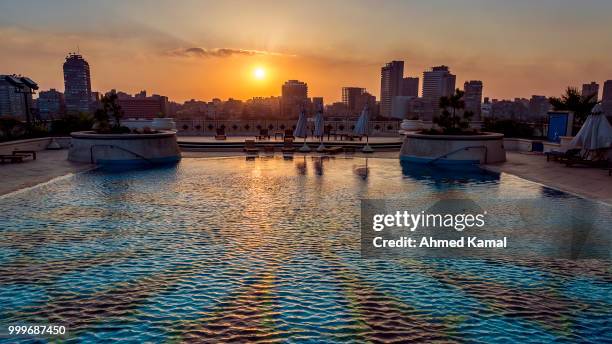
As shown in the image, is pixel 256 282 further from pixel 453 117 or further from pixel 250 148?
pixel 250 148

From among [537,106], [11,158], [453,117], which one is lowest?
[11,158]

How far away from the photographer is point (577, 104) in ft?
95.6

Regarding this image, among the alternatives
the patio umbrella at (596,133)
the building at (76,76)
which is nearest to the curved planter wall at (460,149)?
the patio umbrella at (596,133)

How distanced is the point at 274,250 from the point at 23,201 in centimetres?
1062

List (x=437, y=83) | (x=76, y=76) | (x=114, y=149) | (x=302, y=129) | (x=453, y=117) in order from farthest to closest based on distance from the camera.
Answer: (x=76, y=76) < (x=437, y=83) < (x=302, y=129) < (x=453, y=117) < (x=114, y=149)

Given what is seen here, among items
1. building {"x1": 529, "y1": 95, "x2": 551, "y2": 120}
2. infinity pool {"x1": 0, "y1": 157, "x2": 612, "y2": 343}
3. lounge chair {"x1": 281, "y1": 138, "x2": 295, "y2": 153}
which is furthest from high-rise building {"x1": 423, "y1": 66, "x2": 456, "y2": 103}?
infinity pool {"x1": 0, "y1": 157, "x2": 612, "y2": 343}

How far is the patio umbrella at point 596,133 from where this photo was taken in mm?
20156

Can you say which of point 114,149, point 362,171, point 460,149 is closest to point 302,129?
point 362,171

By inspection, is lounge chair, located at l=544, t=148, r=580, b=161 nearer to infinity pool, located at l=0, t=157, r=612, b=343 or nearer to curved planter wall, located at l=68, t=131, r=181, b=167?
infinity pool, located at l=0, t=157, r=612, b=343

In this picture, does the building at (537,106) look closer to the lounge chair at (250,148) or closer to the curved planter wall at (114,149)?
the lounge chair at (250,148)

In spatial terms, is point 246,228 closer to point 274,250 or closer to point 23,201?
point 274,250

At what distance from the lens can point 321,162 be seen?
973 inches

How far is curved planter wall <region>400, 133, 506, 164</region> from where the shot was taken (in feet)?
78.4

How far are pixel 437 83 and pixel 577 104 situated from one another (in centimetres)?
14485
